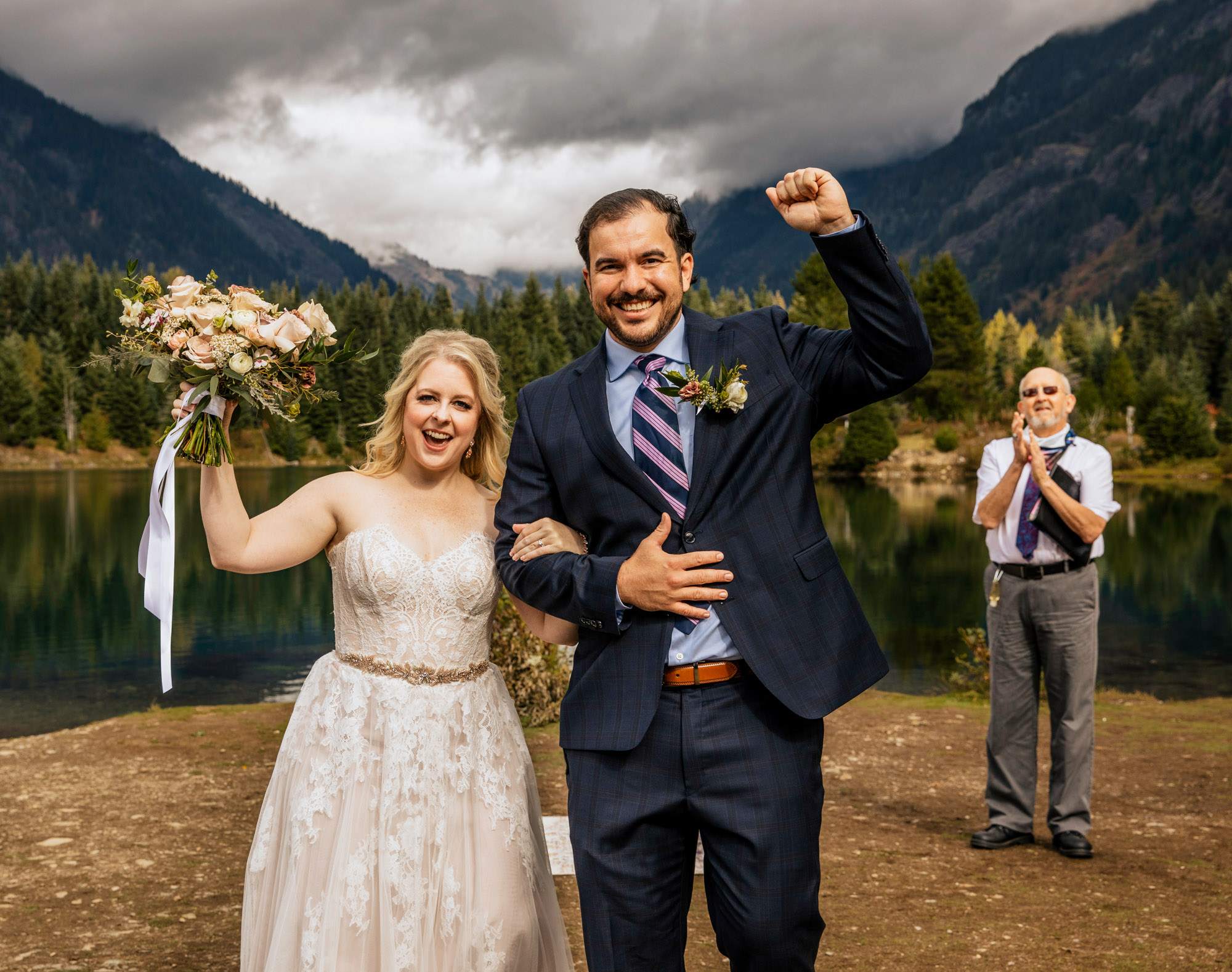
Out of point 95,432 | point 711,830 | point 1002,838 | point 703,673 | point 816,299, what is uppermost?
point 816,299

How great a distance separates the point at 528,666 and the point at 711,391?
6.55 meters

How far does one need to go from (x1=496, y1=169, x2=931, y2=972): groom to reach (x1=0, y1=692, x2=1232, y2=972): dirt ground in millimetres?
2264

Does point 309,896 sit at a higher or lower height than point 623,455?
lower

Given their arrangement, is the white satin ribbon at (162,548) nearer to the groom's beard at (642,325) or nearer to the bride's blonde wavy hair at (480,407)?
the bride's blonde wavy hair at (480,407)

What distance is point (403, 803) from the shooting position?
3662mm

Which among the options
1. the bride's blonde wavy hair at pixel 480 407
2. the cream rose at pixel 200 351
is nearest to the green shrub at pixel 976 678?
the bride's blonde wavy hair at pixel 480 407

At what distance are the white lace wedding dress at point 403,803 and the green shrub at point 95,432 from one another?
78423 mm

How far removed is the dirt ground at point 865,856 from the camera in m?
4.92

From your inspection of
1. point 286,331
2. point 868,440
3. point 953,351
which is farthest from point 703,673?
point 953,351

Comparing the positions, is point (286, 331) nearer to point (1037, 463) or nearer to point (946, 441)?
point (1037, 463)

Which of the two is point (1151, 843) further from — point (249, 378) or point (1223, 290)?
point (1223, 290)

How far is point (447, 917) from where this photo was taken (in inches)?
140

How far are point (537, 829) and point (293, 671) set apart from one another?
50.7 ft

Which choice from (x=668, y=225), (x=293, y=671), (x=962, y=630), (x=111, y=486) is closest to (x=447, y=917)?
(x=668, y=225)
